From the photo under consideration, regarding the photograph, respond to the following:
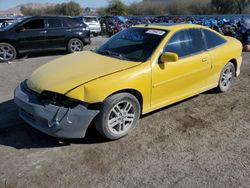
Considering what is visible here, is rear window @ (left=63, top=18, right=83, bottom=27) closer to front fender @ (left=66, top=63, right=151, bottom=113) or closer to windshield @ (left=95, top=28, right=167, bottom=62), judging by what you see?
windshield @ (left=95, top=28, right=167, bottom=62)

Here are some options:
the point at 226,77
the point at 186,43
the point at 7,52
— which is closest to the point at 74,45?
the point at 7,52

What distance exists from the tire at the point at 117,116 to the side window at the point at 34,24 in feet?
25.5

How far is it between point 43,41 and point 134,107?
7588mm

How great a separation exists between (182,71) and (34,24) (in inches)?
301

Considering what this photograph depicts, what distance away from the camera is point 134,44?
4.76 metres

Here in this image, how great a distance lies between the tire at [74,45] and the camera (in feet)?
37.7

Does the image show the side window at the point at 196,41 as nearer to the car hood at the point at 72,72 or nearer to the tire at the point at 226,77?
the tire at the point at 226,77

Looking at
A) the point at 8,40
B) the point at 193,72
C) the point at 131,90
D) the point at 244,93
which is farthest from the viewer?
the point at 8,40

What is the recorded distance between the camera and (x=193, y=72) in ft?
16.1

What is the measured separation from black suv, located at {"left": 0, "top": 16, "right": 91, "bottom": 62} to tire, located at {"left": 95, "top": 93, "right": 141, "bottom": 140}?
7442mm

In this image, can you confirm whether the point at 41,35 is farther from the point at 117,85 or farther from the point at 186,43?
the point at 117,85

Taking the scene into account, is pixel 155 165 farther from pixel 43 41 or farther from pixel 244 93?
pixel 43 41

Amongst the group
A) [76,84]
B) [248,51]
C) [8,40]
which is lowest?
[248,51]

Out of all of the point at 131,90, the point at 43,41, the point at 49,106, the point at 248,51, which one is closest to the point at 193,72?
the point at 131,90
